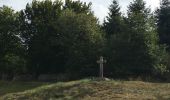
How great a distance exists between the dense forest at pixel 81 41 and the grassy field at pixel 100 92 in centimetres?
1825

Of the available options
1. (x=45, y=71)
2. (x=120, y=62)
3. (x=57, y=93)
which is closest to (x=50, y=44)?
(x=45, y=71)

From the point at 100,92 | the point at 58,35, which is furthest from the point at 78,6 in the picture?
the point at 100,92

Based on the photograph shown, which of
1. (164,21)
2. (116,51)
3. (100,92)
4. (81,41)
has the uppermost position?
(164,21)

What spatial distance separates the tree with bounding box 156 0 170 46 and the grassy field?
99.7 ft

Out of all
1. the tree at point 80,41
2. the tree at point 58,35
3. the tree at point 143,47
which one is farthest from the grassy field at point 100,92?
the tree at point 58,35

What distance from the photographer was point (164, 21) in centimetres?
5922

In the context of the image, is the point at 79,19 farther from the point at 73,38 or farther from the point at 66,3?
the point at 66,3

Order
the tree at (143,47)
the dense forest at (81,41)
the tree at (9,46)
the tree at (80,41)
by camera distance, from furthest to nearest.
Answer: the tree at (9,46)
the tree at (80,41)
the dense forest at (81,41)
the tree at (143,47)

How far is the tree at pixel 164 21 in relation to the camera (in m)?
58.3

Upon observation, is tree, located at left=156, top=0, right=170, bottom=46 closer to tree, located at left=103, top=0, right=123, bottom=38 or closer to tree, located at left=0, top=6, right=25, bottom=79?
tree, located at left=103, top=0, right=123, bottom=38

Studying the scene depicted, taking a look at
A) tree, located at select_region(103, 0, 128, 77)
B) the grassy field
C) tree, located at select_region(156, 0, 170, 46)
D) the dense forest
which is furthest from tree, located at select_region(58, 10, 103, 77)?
the grassy field

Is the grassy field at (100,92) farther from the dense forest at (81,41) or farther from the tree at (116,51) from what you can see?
the tree at (116,51)

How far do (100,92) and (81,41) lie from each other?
29410 mm

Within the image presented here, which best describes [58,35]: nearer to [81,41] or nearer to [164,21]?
[81,41]
